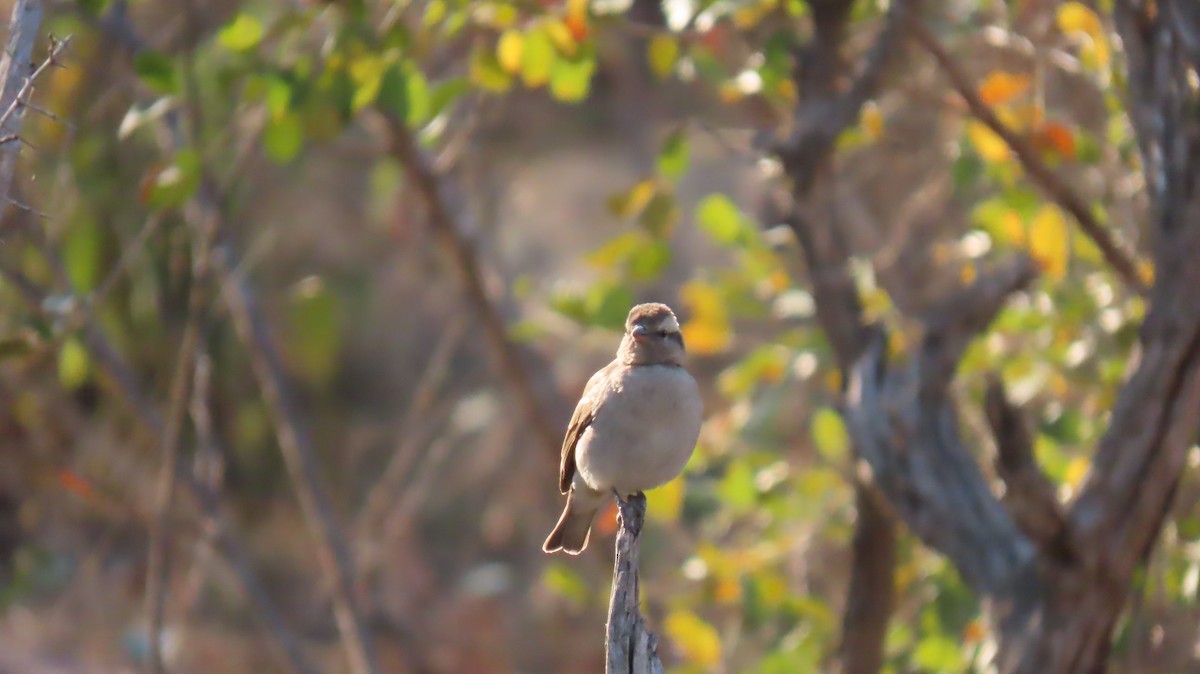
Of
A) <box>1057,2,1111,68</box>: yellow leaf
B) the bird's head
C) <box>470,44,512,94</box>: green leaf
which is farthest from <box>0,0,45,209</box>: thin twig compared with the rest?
<box>1057,2,1111,68</box>: yellow leaf

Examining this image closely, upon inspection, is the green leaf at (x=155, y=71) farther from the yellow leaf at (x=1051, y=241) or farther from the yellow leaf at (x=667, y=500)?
→ the yellow leaf at (x=1051, y=241)

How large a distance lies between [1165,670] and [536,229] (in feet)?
33.7

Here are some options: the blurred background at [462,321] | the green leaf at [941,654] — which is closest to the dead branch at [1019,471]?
the blurred background at [462,321]

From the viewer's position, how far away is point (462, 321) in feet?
24.0

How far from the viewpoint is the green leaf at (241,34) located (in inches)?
169

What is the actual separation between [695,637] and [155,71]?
3.19 m

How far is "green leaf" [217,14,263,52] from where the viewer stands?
4289 millimetres

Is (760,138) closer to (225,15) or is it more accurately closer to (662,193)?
(662,193)

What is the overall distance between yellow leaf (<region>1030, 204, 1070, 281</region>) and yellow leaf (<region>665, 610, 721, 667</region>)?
6.81ft

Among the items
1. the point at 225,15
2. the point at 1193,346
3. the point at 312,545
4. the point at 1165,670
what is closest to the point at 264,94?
the point at 1193,346

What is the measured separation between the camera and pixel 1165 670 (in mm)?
4773

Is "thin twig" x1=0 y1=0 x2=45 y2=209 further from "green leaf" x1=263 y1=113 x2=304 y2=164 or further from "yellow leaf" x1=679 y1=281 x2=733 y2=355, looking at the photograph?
"yellow leaf" x1=679 y1=281 x2=733 y2=355

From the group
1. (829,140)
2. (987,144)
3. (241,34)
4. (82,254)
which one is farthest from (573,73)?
(82,254)

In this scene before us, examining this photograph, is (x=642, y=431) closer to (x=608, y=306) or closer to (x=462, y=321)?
(x=608, y=306)
